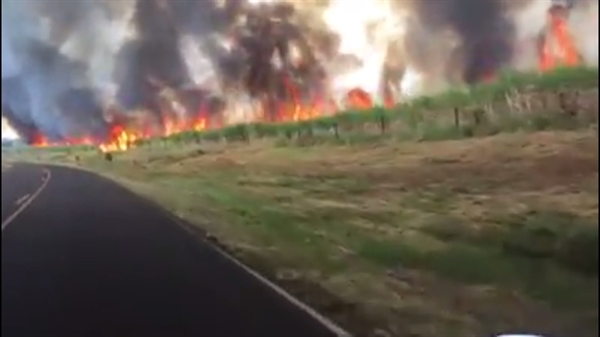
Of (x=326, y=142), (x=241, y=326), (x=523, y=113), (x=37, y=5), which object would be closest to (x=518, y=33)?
(x=523, y=113)

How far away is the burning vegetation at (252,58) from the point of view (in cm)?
286

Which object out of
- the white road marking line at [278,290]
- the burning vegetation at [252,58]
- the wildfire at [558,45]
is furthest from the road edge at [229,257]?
the wildfire at [558,45]

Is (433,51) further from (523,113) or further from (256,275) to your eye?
(256,275)

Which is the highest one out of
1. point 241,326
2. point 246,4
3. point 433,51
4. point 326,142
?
point 246,4

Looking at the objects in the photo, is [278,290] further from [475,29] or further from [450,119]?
[475,29]

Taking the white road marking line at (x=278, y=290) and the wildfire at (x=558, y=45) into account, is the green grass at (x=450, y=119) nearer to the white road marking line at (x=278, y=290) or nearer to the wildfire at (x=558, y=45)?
the wildfire at (x=558, y=45)

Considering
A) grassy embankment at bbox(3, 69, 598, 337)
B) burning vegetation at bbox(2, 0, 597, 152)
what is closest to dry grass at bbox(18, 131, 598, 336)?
grassy embankment at bbox(3, 69, 598, 337)

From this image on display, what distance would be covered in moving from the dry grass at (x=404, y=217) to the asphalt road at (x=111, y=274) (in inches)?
3.0

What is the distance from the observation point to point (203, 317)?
2904mm

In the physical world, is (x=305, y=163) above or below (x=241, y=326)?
above

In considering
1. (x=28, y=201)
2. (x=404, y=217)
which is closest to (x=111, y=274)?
(x=28, y=201)

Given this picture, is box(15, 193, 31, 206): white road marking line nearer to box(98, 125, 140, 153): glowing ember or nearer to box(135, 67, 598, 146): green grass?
box(98, 125, 140, 153): glowing ember

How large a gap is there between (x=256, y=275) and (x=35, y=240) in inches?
23.1

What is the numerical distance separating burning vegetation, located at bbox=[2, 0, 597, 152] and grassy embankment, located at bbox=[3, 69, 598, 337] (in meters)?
0.06
